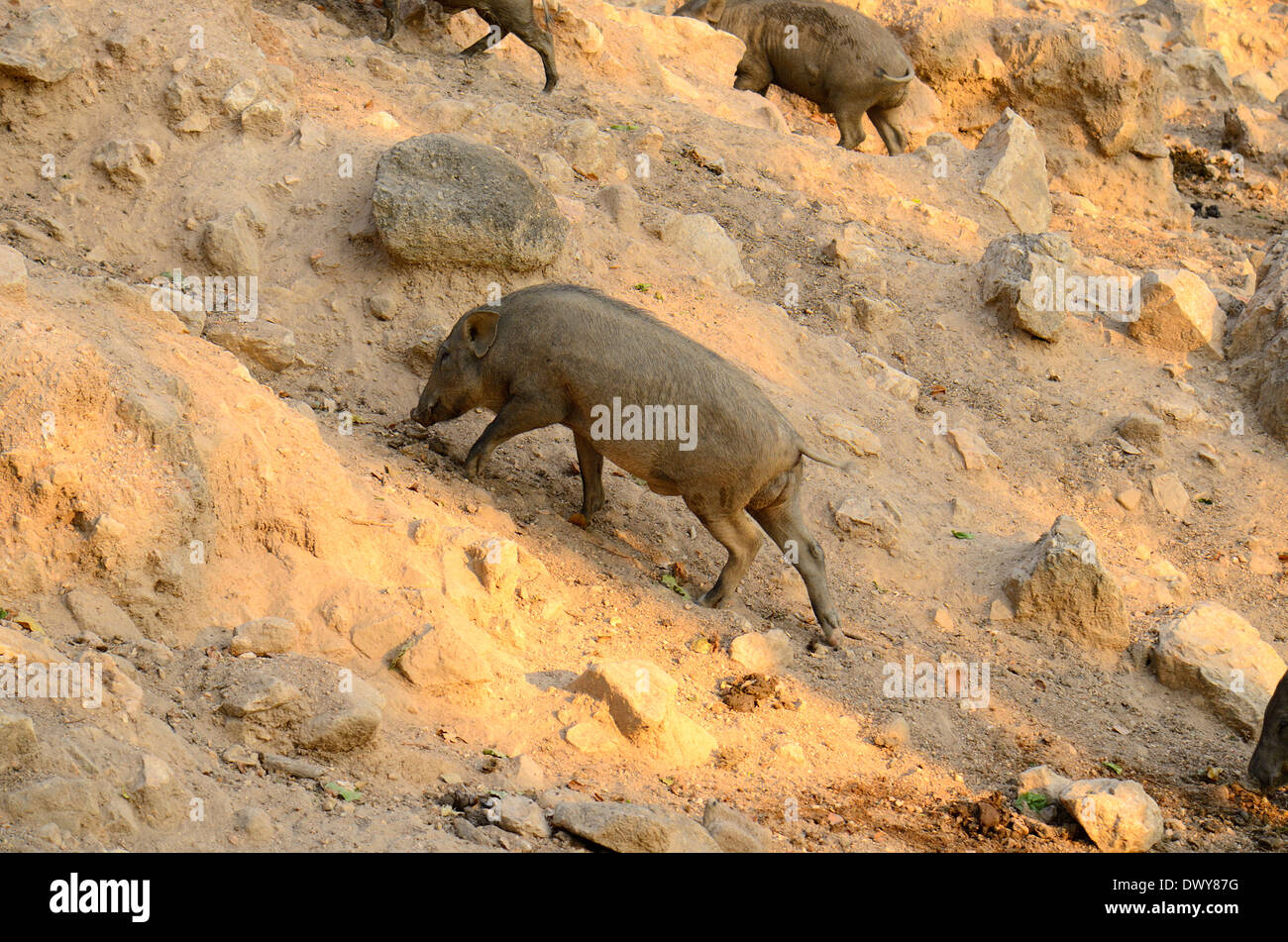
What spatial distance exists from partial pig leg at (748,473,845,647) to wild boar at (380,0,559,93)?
227 inches

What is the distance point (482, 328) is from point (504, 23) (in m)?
5.14

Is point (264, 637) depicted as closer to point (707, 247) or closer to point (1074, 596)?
point (1074, 596)

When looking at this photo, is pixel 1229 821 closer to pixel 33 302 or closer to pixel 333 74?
pixel 33 302

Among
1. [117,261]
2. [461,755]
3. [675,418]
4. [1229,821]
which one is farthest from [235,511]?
[1229,821]

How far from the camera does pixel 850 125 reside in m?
14.3

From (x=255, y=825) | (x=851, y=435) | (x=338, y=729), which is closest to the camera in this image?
(x=255, y=825)

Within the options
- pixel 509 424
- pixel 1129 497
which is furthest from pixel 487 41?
pixel 1129 497

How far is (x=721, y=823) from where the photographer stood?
470 centimetres

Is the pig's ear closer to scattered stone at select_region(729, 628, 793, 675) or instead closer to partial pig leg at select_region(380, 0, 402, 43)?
scattered stone at select_region(729, 628, 793, 675)

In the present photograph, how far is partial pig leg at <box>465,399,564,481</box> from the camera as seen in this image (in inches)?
278

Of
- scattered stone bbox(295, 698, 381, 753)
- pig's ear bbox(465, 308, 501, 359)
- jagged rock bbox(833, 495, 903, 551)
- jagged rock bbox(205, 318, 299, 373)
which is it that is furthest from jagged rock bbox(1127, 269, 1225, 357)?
scattered stone bbox(295, 698, 381, 753)
